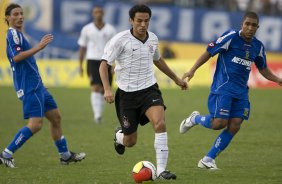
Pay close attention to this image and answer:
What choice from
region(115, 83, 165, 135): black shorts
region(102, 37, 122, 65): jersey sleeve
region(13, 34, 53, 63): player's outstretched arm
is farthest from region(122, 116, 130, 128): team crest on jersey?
region(13, 34, 53, 63): player's outstretched arm

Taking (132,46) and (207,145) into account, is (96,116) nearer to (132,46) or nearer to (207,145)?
(207,145)

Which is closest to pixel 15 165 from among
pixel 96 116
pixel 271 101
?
pixel 96 116

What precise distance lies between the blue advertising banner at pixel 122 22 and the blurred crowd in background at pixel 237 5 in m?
0.33

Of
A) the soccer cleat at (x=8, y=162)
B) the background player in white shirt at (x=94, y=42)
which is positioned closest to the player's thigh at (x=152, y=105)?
the soccer cleat at (x=8, y=162)

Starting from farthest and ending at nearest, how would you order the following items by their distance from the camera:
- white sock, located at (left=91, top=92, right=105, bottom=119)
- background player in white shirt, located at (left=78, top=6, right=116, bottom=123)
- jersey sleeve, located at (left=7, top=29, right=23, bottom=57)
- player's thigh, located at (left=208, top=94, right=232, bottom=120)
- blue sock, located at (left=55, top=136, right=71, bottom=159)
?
background player in white shirt, located at (left=78, top=6, right=116, bottom=123) → white sock, located at (left=91, top=92, right=105, bottom=119) → blue sock, located at (left=55, top=136, right=71, bottom=159) → jersey sleeve, located at (left=7, top=29, right=23, bottom=57) → player's thigh, located at (left=208, top=94, right=232, bottom=120)

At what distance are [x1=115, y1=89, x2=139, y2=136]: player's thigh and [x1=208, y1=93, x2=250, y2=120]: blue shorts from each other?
1.32 meters

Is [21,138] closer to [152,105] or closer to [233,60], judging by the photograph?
[152,105]

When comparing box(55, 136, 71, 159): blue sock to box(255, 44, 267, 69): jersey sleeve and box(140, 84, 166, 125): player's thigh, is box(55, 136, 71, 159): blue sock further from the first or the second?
box(255, 44, 267, 69): jersey sleeve

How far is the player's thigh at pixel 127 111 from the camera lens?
10594mm

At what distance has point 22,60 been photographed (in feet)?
37.8

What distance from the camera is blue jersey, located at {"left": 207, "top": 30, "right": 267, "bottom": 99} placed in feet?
37.1

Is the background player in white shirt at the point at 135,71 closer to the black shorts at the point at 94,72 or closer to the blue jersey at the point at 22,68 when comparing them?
the blue jersey at the point at 22,68

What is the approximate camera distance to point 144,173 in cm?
982

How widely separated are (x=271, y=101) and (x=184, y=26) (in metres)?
10.1
